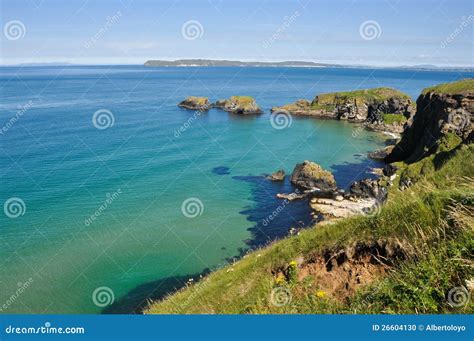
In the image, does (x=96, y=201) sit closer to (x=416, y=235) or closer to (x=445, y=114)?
(x=416, y=235)

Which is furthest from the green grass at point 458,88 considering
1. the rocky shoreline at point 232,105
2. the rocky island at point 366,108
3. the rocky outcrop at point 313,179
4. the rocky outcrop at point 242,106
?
the rocky shoreline at point 232,105

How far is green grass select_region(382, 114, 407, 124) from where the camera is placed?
349 ft

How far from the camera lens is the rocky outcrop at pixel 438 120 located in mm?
53562

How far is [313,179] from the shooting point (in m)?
55.0

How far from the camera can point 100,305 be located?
29.7m

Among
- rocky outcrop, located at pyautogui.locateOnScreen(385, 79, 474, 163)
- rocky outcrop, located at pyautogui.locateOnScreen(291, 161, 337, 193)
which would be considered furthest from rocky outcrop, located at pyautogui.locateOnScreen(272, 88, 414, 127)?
rocky outcrop, located at pyautogui.locateOnScreen(291, 161, 337, 193)

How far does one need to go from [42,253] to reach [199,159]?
37.9 meters

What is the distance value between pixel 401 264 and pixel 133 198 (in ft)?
156

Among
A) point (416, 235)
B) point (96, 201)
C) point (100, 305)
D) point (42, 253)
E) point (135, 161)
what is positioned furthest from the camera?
point (135, 161)

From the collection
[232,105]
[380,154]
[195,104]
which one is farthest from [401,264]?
[195,104]

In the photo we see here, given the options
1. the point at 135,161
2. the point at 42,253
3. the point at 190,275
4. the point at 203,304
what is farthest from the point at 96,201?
the point at 203,304

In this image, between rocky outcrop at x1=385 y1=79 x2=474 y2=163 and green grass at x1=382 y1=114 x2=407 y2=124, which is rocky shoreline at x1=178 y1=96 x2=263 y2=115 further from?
rocky outcrop at x1=385 y1=79 x2=474 y2=163

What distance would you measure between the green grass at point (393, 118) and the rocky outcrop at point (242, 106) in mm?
43274

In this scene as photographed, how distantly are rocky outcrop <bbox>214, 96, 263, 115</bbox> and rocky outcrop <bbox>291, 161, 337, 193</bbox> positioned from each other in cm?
7689
